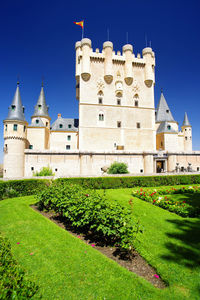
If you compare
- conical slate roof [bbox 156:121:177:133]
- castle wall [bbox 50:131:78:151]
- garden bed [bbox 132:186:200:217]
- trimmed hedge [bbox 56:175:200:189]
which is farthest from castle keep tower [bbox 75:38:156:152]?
garden bed [bbox 132:186:200:217]

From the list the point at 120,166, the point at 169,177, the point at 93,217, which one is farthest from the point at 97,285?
the point at 120,166

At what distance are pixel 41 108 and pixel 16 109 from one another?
712cm

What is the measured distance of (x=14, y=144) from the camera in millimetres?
23766

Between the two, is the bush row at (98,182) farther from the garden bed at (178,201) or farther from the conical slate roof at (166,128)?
the conical slate roof at (166,128)

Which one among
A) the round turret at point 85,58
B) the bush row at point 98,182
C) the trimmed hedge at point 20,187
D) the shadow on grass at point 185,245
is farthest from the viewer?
the round turret at point 85,58

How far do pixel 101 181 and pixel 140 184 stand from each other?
4426 mm

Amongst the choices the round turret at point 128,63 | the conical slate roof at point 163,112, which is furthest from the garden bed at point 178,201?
the conical slate roof at point 163,112

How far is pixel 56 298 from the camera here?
3455 millimetres

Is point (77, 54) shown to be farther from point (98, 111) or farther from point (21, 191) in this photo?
point (21, 191)

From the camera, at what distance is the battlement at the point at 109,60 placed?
102 feet

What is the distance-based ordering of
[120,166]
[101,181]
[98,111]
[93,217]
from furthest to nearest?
1. [98,111]
2. [120,166]
3. [101,181]
4. [93,217]

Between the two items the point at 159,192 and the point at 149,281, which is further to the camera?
the point at 159,192

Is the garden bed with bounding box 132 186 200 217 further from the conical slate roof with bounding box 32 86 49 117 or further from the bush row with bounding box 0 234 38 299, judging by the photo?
the conical slate roof with bounding box 32 86 49 117

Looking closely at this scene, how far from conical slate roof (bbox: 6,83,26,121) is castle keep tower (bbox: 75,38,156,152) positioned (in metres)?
9.94
